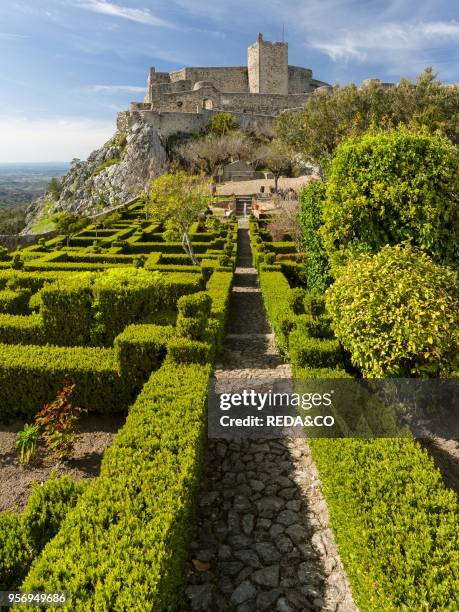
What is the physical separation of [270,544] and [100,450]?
3.20 metres

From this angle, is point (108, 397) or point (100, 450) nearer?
point (100, 450)

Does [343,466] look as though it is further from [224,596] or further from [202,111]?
[202,111]

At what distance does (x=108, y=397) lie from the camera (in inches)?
295

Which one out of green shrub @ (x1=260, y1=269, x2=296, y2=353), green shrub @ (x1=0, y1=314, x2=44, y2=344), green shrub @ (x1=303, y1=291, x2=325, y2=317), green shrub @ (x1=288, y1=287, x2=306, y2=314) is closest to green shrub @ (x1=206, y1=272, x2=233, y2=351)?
green shrub @ (x1=260, y1=269, x2=296, y2=353)

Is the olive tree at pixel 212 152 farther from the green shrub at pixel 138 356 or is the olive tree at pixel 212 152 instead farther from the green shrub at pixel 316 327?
the green shrub at pixel 138 356

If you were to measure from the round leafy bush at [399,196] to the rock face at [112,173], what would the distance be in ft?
154

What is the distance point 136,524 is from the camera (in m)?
3.70

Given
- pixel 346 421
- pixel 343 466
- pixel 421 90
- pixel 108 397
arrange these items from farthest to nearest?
pixel 421 90 → pixel 108 397 → pixel 346 421 → pixel 343 466

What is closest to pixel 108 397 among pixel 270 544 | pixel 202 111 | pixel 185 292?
pixel 270 544

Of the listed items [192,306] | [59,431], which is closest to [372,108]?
[192,306]

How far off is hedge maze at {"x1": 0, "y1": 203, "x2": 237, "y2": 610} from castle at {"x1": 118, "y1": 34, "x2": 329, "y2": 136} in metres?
56.7

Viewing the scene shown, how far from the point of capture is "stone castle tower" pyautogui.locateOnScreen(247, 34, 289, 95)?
234ft

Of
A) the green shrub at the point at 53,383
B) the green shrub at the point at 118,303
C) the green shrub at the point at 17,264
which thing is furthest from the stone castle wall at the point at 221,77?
the green shrub at the point at 53,383

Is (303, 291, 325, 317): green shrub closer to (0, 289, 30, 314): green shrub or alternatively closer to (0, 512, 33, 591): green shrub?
(0, 512, 33, 591): green shrub
